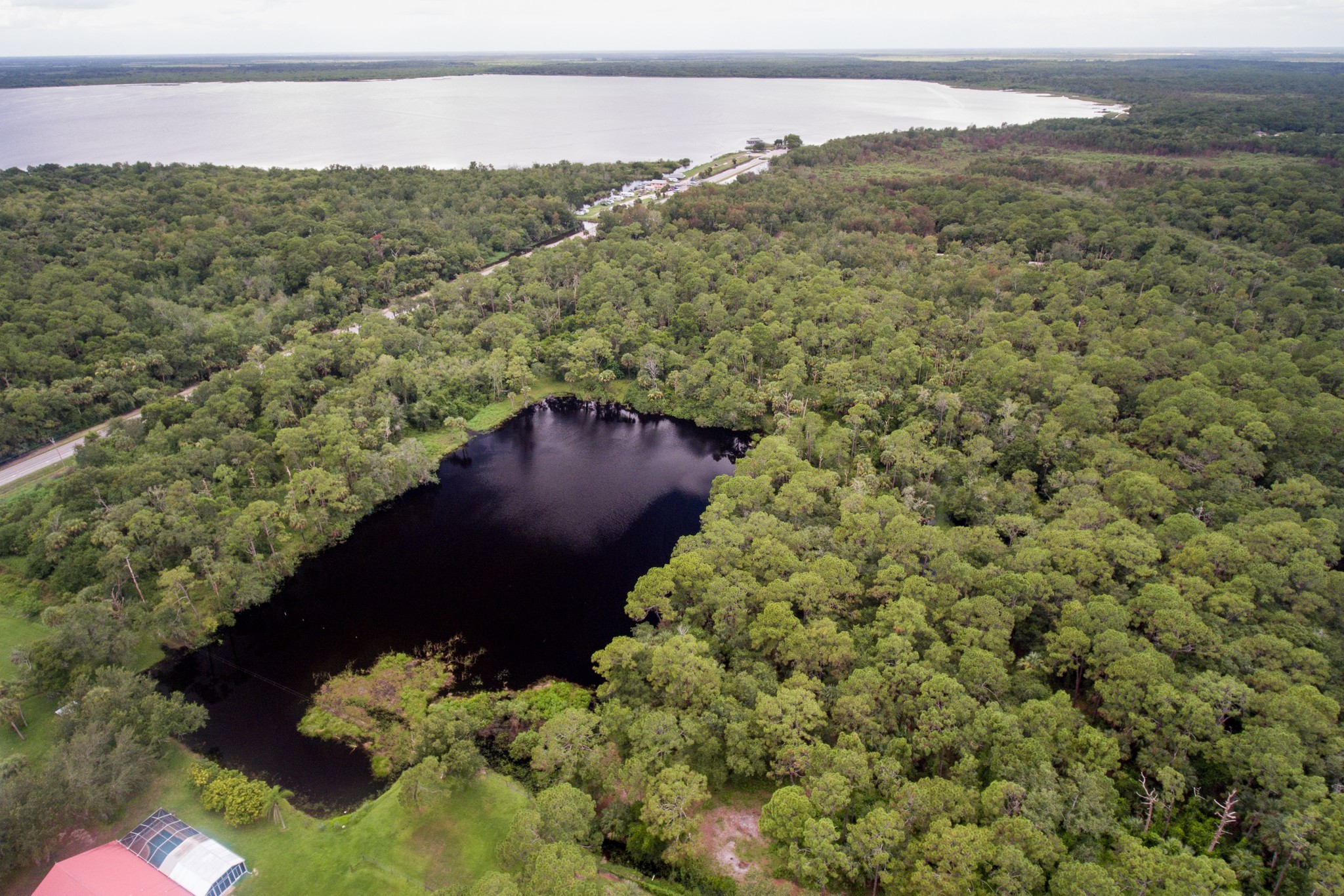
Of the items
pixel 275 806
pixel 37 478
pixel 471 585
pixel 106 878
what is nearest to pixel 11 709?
pixel 106 878

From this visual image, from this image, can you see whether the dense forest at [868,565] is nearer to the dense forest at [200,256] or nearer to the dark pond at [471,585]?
the dark pond at [471,585]

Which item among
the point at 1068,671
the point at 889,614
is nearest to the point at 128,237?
the point at 889,614

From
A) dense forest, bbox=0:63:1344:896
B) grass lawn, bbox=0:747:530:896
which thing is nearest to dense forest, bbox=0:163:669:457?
dense forest, bbox=0:63:1344:896

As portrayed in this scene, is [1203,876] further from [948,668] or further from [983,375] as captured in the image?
[983,375]

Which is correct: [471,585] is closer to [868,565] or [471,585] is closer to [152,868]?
[152,868]

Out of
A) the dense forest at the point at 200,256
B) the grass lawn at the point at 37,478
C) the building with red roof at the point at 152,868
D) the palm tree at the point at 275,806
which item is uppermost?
the dense forest at the point at 200,256

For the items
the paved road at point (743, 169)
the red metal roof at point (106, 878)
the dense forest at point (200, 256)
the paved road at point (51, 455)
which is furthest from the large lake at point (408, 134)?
the red metal roof at point (106, 878)

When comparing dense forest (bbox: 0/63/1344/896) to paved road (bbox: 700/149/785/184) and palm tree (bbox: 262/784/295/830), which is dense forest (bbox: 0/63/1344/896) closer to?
palm tree (bbox: 262/784/295/830)
